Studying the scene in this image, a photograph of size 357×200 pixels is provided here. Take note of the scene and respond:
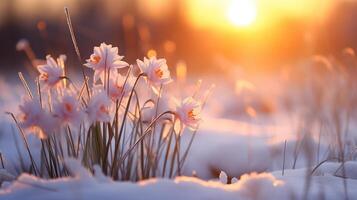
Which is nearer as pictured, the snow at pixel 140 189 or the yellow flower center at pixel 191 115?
the snow at pixel 140 189

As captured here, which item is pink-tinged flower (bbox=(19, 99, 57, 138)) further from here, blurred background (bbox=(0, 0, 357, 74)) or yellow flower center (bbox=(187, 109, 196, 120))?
blurred background (bbox=(0, 0, 357, 74))

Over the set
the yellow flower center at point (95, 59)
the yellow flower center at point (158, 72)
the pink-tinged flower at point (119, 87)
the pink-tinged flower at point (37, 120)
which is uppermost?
the yellow flower center at point (95, 59)

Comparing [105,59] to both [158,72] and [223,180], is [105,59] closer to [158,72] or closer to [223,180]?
[158,72]

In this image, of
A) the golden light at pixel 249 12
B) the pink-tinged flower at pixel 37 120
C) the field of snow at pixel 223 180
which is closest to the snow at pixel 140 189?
the field of snow at pixel 223 180

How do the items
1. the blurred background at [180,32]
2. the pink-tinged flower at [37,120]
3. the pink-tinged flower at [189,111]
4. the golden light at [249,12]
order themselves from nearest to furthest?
the pink-tinged flower at [37,120] < the pink-tinged flower at [189,111] < the golden light at [249,12] < the blurred background at [180,32]

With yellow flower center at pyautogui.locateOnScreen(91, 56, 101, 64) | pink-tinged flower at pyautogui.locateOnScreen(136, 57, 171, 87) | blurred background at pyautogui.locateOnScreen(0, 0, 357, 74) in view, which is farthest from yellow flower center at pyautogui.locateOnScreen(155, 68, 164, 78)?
blurred background at pyautogui.locateOnScreen(0, 0, 357, 74)

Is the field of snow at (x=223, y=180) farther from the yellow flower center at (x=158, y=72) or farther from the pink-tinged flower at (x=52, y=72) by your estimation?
the pink-tinged flower at (x=52, y=72)

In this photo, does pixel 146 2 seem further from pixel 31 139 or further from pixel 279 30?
pixel 31 139

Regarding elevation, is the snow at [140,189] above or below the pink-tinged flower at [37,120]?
below
